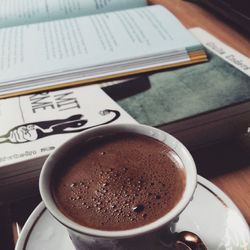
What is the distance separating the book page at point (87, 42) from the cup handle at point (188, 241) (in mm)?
329

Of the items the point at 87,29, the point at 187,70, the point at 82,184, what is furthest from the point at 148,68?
the point at 82,184

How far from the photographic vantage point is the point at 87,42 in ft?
2.29

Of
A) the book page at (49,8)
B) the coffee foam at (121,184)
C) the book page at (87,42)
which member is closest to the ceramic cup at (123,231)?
the coffee foam at (121,184)

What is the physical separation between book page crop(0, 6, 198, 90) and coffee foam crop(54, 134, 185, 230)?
24 cm

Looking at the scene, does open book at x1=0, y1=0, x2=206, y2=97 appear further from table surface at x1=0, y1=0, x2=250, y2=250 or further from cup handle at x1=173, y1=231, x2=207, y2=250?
cup handle at x1=173, y1=231, x2=207, y2=250

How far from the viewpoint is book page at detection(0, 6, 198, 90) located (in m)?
0.64

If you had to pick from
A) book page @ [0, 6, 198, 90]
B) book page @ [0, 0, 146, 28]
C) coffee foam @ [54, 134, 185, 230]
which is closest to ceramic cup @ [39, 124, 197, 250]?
coffee foam @ [54, 134, 185, 230]

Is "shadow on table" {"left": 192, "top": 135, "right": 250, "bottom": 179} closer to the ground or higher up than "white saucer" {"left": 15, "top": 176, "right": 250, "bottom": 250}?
higher up

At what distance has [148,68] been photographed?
2.06ft

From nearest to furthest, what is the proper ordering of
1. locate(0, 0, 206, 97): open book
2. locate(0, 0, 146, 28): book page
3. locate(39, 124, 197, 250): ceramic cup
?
locate(39, 124, 197, 250): ceramic cup < locate(0, 0, 206, 97): open book < locate(0, 0, 146, 28): book page

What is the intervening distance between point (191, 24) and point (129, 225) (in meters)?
0.55

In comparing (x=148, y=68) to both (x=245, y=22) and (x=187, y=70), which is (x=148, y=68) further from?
(x=245, y=22)

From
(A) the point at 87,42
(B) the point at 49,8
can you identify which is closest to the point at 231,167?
(A) the point at 87,42

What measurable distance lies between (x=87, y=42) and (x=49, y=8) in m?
0.17
